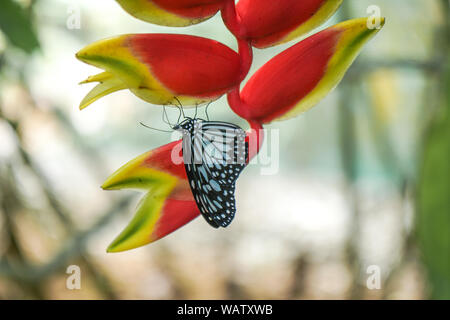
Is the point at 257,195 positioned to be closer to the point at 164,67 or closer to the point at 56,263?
the point at 56,263

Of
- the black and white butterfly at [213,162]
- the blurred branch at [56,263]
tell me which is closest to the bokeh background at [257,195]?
the blurred branch at [56,263]

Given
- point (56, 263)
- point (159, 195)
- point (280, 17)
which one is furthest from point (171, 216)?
point (56, 263)

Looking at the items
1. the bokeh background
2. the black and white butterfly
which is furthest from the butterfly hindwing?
the bokeh background

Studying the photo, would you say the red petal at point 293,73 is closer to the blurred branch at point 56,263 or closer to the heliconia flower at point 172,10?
the heliconia flower at point 172,10

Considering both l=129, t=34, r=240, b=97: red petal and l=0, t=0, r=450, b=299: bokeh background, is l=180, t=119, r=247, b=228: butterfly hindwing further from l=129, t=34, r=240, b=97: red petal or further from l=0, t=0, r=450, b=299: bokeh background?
l=0, t=0, r=450, b=299: bokeh background
